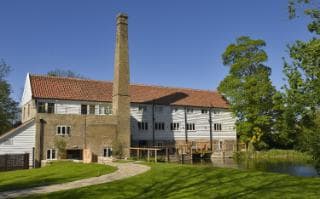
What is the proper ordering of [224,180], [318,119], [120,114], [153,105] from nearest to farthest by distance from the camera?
[224,180] → [318,119] → [120,114] → [153,105]

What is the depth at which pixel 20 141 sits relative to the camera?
114ft

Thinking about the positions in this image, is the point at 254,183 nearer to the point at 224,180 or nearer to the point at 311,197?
the point at 224,180

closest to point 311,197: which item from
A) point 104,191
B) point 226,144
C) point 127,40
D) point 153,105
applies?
point 104,191

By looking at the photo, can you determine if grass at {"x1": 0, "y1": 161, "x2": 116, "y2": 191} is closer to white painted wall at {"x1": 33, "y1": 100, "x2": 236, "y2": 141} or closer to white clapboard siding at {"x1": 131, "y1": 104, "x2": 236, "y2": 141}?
white painted wall at {"x1": 33, "y1": 100, "x2": 236, "y2": 141}

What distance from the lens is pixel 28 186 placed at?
659 inches

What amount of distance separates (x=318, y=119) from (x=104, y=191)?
20.5 metres

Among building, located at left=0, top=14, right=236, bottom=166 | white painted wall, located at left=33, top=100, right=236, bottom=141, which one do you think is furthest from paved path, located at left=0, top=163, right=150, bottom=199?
white painted wall, located at left=33, top=100, right=236, bottom=141

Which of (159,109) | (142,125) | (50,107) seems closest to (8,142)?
(50,107)

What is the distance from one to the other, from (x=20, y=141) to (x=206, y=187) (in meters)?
24.8

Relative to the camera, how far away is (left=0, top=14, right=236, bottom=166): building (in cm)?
3578

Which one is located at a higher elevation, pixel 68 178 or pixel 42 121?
pixel 42 121

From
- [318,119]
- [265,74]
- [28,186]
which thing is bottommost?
[28,186]

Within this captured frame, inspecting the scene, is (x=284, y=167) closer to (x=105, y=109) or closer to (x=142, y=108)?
(x=142, y=108)

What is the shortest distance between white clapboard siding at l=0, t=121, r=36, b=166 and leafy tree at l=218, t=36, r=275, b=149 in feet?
81.1
